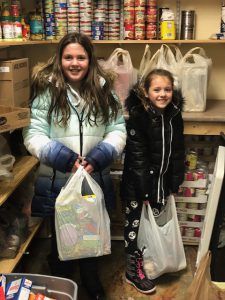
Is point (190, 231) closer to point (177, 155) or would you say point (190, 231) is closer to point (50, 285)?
point (177, 155)

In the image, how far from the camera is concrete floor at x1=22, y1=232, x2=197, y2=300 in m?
2.04

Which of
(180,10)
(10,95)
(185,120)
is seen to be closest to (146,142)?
(185,120)

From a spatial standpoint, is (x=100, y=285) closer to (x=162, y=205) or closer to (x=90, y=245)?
(x=90, y=245)

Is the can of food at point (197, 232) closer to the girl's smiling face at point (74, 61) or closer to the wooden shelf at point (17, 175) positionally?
the wooden shelf at point (17, 175)

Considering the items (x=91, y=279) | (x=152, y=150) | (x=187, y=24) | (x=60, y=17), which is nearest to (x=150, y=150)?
(x=152, y=150)

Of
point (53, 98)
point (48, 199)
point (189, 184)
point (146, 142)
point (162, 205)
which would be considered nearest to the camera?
point (53, 98)

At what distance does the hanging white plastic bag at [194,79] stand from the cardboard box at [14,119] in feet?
3.48

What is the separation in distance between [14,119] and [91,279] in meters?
0.96

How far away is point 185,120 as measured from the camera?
87.7 inches

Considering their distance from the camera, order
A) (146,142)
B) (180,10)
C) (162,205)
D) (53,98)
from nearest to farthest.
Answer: (53,98) → (146,142) → (162,205) → (180,10)

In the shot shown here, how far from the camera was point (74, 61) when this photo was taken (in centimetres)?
165

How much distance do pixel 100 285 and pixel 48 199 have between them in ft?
1.98

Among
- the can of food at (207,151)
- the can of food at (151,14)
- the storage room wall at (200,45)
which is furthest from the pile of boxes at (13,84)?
the can of food at (207,151)

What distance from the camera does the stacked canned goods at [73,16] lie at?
8.09ft
